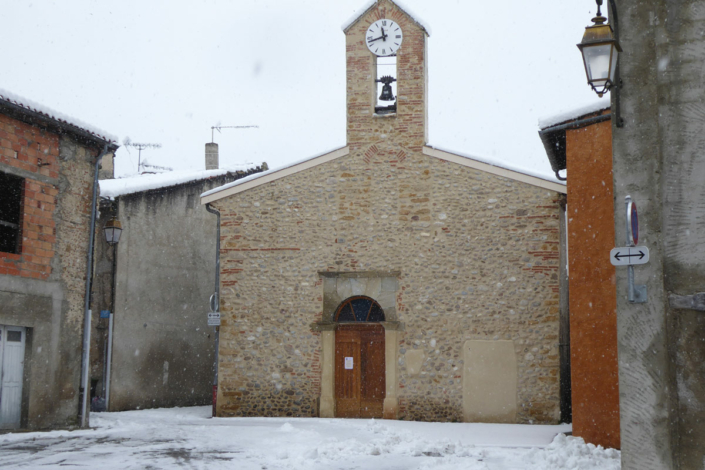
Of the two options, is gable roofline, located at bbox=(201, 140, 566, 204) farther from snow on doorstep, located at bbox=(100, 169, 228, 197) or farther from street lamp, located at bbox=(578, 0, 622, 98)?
street lamp, located at bbox=(578, 0, 622, 98)

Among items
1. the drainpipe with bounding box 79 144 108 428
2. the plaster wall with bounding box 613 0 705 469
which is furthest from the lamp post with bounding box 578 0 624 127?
the drainpipe with bounding box 79 144 108 428

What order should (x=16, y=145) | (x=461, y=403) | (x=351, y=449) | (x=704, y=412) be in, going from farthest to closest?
(x=461, y=403) → (x=16, y=145) → (x=351, y=449) → (x=704, y=412)

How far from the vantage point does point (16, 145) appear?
11.9m

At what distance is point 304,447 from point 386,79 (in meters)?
8.33

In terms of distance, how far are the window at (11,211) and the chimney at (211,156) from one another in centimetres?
1273

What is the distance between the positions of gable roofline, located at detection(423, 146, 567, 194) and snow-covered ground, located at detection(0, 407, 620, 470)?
4.35 meters

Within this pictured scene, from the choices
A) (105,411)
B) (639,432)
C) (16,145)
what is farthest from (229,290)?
(639,432)

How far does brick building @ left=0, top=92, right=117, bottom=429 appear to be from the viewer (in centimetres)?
1170

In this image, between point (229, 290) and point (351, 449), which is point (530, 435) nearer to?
point (351, 449)

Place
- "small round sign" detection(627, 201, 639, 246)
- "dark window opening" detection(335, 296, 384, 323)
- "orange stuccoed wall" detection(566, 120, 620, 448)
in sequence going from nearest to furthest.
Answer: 1. "small round sign" detection(627, 201, 639, 246)
2. "orange stuccoed wall" detection(566, 120, 620, 448)
3. "dark window opening" detection(335, 296, 384, 323)

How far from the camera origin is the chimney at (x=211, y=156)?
25.0 meters

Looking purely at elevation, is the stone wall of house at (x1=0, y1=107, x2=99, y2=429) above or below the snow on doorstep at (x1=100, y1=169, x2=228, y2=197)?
below

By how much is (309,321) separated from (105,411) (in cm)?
519

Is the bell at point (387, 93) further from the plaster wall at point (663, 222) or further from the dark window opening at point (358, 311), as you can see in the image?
the plaster wall at point (663, 222)
